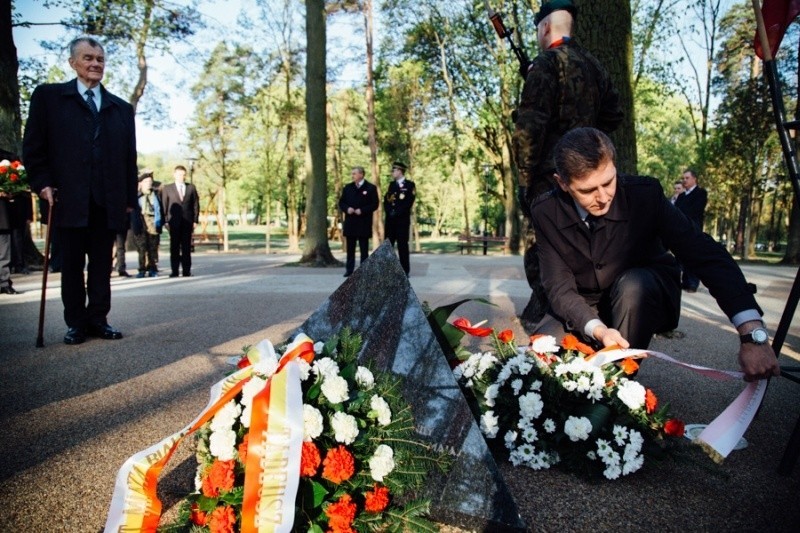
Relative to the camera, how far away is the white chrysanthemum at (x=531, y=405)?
7.64ft

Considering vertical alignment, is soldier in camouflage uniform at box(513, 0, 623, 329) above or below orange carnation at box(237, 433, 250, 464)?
above

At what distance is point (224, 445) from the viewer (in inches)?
66.4

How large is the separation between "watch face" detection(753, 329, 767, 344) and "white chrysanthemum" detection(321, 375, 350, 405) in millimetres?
1643

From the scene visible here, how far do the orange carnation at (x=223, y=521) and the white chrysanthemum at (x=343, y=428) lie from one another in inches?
14.3

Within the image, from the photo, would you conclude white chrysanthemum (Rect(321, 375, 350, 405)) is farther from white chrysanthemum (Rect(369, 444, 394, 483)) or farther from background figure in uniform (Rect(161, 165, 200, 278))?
background figure in uniform (Rect(161, 165, 200, 278))

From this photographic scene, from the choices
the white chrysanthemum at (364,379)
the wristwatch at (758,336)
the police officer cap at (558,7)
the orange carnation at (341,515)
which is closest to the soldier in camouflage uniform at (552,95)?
the police officer cap at (558,7)

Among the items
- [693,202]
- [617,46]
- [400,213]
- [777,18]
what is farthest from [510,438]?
[693,202]

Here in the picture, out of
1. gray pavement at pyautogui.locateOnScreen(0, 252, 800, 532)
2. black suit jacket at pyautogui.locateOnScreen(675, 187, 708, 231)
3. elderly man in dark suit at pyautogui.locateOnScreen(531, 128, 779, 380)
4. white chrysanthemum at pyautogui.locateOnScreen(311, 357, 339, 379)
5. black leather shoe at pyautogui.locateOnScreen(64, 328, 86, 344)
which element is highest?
black suit jacket at pyautogui.locateOnScreen(675, 187, 708, 231)

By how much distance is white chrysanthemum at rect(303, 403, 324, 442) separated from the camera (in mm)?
1647

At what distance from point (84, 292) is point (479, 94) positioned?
2260 cm

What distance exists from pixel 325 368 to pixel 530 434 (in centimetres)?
102

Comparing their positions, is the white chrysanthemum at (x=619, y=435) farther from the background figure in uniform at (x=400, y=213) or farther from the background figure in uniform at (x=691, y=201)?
the background figure in uniform at (x=400, y=213)

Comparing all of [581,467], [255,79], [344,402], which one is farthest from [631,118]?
[255,79]

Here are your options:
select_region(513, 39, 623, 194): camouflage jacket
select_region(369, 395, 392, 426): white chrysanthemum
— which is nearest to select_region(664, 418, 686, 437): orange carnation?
select_region(369, 395, 392, 426): white chrysanthemum
